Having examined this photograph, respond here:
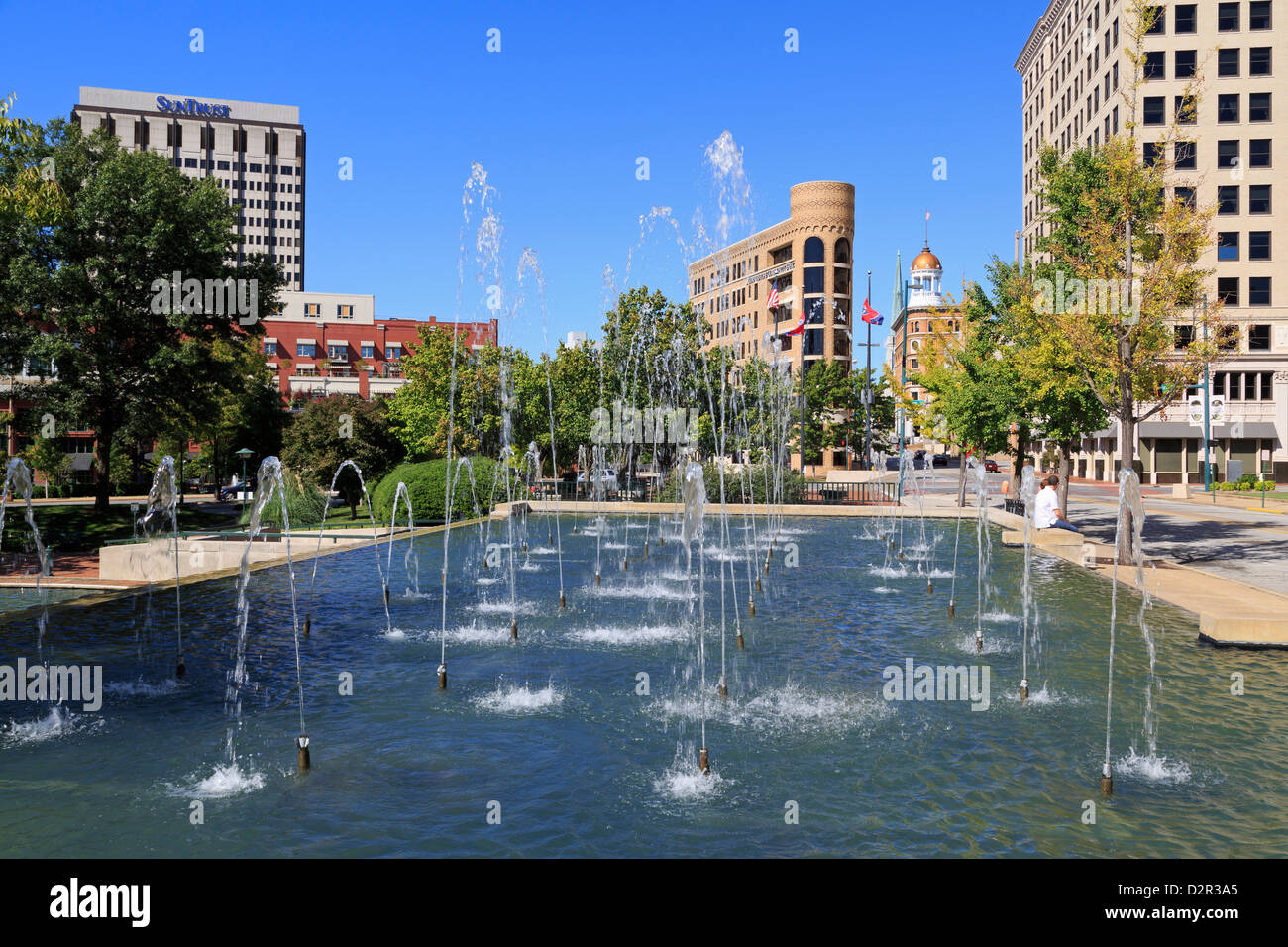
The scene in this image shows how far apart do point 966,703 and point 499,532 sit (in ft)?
60.9

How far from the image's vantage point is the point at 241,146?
144 meters

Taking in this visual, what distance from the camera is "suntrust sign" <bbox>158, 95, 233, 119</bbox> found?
137 meters

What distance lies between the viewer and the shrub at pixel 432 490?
1149 inches

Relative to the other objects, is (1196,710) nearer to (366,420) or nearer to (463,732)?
(463,732)

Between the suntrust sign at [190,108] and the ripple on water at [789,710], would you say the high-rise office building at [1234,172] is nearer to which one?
the ripple on water at [789,710]

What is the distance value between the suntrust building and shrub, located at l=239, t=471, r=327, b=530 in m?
120

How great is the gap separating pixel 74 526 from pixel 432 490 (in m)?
13.4

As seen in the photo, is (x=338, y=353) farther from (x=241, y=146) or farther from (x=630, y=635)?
(x=630, y=635)

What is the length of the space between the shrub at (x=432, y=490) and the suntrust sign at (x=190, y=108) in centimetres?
13488

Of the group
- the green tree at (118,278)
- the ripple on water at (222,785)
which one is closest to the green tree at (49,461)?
the green tree at (118,278)

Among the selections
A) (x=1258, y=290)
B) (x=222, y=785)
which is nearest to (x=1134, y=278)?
(x=222, y=785)

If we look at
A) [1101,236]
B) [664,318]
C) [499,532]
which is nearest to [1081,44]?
[664,318]
